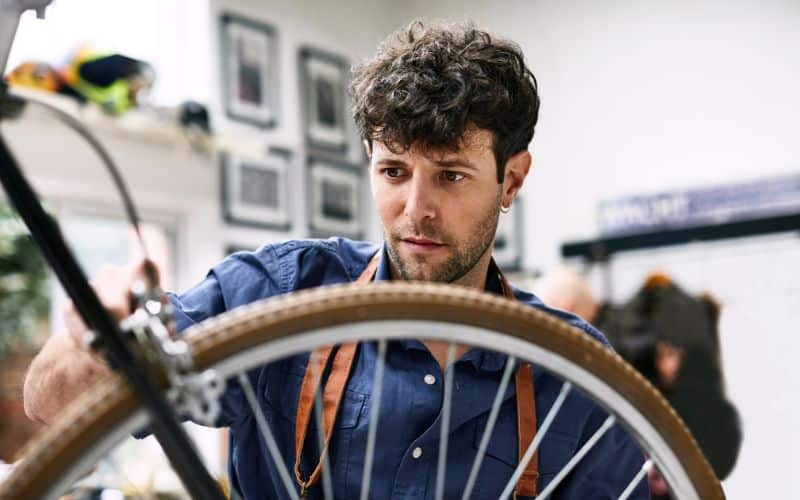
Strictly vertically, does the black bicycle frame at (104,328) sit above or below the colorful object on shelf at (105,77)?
below

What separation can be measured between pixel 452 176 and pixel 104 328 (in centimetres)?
52

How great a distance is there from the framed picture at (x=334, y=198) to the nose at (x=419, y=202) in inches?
130

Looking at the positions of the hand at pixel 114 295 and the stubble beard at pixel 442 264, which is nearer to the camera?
the hand at pixel 114 295

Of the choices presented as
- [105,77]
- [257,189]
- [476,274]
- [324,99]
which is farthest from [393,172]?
[324,99]

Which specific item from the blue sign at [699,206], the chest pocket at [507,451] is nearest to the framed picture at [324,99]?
the blue sign at [699,206]

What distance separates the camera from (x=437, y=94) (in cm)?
105

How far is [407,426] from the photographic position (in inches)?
38.9

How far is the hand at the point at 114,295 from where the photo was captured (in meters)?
0.68

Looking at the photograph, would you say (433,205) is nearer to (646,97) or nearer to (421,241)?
(421,241)

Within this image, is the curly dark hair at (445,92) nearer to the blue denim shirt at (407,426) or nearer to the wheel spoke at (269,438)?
the blue denim shirt at (407,426)

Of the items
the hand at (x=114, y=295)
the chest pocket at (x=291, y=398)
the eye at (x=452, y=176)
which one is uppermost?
the eye at (x=452, y=176)

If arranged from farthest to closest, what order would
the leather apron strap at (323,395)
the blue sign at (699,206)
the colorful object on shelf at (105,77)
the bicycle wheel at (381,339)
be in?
the blue sign at (699,206), the colorful object on shelf at (105,77), the leather apron strap at (323,395), the bicycle wheel at (381,339)

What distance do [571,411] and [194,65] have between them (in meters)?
3.29

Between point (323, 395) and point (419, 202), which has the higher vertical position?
point (419, 202)
